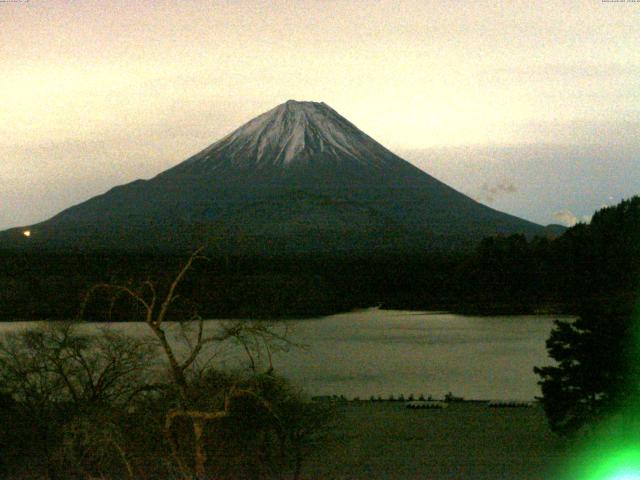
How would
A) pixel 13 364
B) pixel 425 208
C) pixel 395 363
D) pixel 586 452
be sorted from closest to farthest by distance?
pixel 13 364 → pixel 586 452 → pixel 395 363 → pixel 425 208

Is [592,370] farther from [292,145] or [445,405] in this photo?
[292,145]

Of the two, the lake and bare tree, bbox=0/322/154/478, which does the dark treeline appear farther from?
bare tree, bbox=0/322/154/478

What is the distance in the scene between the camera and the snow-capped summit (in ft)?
317

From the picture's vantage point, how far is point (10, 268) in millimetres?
54219

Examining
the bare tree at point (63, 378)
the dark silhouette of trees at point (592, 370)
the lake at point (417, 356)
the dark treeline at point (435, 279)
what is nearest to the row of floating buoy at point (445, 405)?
the lake at point (417, 356)

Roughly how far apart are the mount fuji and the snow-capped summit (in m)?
0.10

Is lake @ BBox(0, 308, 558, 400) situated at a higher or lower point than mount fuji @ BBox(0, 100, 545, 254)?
lower

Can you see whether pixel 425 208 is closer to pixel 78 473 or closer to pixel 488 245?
pixel 488 245

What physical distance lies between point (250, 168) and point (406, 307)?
43.2 metres

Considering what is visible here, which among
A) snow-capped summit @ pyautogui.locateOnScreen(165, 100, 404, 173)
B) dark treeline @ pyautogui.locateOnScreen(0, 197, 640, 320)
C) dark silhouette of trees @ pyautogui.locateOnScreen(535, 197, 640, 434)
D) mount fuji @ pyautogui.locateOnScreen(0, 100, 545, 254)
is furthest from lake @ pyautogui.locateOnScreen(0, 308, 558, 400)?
snow-capped summit @ pyautogui.locateOnScreen(165, 100, 404, 173)

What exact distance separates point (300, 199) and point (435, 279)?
3678 cm

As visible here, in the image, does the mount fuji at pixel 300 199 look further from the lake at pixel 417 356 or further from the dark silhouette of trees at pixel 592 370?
the dark silhouette of trees at pixel 592 370

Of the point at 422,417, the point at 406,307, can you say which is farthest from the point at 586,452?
the point at 406,307

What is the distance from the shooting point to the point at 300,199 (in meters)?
93.0
